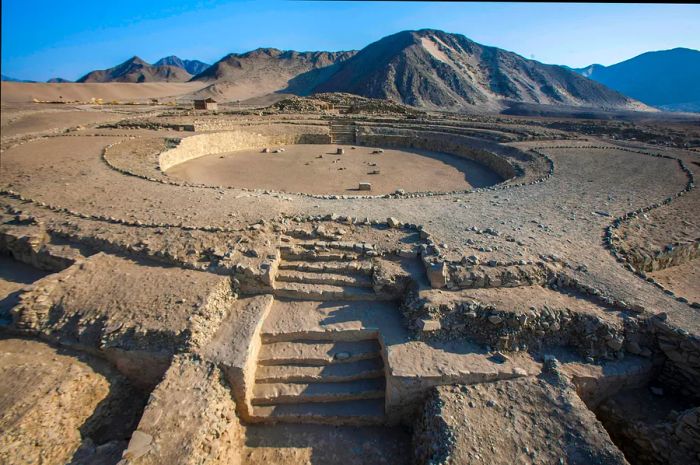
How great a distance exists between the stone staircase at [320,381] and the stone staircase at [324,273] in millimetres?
842

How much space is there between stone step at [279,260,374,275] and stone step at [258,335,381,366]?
53.2 inches

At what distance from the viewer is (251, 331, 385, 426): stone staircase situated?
17.0ft

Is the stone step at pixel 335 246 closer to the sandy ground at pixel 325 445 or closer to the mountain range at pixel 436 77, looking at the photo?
the sandy ground at pixel 325 445

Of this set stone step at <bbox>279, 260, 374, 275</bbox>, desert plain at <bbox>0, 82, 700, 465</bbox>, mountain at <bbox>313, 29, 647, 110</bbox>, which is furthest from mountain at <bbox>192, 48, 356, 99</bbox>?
stone step at <bbox>279, 260, 374, 275</bbox>

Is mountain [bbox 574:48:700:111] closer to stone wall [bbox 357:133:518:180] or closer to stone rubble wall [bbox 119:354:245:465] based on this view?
stone wall [bbox 357:133:518:180]

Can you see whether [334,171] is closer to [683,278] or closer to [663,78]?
[683,278]

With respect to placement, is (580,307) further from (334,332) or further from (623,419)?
(334,332)

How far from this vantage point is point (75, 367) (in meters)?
5.30

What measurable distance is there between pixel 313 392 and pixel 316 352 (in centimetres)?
58

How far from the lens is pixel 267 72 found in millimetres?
80188

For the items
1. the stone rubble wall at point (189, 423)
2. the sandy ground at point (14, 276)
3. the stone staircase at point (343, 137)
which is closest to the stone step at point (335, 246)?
the stone rubble wall at point (189, 423)

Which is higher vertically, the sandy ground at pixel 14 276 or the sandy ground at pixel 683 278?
the sandy ground at pixel 683 278

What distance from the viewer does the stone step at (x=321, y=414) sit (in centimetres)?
515

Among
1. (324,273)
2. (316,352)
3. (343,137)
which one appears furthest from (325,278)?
(343,137)
